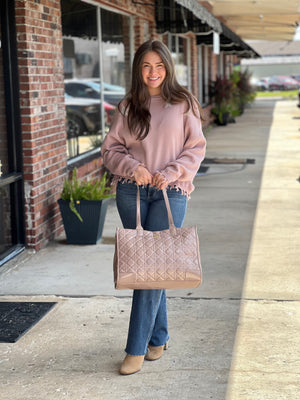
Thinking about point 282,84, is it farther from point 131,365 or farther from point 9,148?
point 131,365

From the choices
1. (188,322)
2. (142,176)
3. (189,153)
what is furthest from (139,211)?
(188,322)

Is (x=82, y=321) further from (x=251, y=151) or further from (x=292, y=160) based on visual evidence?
(x=251, y=151)

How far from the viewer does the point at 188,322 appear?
4805 mm

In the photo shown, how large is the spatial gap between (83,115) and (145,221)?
529 cm

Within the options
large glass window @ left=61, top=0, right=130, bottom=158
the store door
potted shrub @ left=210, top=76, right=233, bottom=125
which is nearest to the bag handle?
the store door

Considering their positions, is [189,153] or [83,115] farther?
[83,115]

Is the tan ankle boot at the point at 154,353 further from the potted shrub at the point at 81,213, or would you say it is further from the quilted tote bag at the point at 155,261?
the potted shrub at the point at 81,213

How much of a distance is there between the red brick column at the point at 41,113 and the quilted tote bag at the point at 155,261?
3.09 meters

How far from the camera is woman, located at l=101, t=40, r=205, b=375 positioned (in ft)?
12.4

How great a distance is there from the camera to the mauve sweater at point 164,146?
3793 mm

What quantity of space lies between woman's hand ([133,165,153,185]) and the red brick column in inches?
Result: 118

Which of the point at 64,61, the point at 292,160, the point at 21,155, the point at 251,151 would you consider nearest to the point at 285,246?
the point at 21,155

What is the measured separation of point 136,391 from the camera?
3.76 m

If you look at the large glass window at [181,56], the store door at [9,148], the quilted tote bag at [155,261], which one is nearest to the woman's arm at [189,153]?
the quilted tote bag at [155,261]
